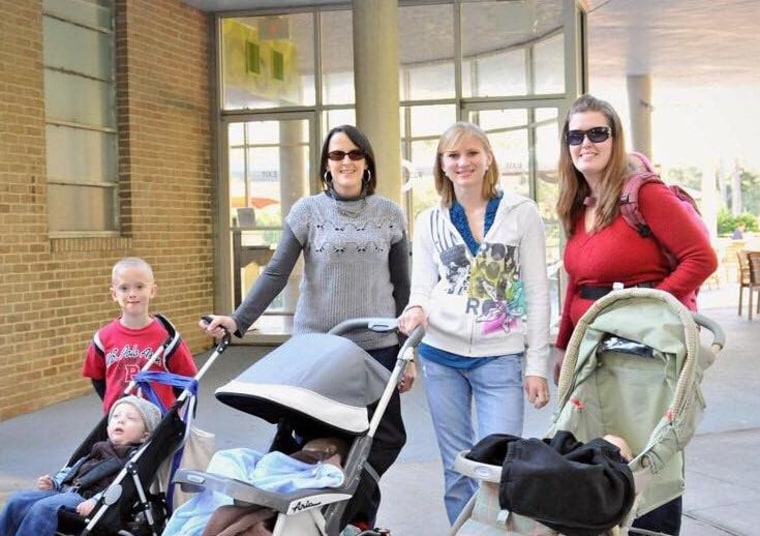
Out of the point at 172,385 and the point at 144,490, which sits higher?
the point at 172,385

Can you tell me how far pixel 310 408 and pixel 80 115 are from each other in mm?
6634

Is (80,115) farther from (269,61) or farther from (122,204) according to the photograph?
(269,61)

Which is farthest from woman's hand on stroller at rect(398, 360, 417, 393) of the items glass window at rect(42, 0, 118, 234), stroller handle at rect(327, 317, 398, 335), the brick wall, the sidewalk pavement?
glass window at rect(42, 0, 118, 234)

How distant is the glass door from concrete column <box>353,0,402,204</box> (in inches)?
85.6

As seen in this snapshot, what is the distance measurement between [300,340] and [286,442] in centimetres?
41

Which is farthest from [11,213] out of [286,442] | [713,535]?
[713,535]

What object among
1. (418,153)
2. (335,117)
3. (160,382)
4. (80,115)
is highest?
(335,117)

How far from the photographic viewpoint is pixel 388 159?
388 inches

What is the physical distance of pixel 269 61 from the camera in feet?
39.8

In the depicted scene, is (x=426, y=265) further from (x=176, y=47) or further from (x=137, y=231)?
(x=176, y=47)

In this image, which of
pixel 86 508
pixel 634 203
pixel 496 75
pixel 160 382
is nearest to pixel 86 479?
pixel 86 508

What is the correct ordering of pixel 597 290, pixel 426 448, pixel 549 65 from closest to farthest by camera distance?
pixel 597 290
pixel 426 448
pixel 549 65

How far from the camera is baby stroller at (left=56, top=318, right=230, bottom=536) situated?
4.00 m

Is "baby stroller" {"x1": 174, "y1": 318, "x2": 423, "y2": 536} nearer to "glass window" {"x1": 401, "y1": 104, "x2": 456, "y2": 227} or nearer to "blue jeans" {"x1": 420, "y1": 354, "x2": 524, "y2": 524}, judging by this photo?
"blue jeans" {"x1": 420, "y1": 354, "x2": 524, "y2": 524}
